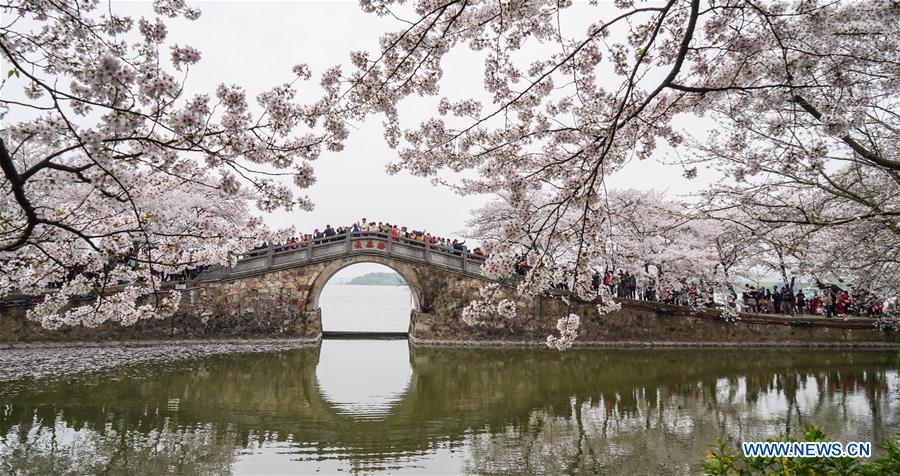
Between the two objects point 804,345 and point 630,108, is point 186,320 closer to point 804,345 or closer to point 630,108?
point 630,108

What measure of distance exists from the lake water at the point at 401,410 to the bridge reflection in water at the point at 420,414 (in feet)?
0.13

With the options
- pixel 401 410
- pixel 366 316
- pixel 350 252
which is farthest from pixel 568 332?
pixel 366 316

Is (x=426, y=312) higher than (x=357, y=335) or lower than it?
higher

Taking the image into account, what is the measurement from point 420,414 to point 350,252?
1025cm

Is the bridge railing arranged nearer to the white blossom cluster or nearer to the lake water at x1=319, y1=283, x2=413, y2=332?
the lake water at x1=319, y1=283, x2=413, y2=332

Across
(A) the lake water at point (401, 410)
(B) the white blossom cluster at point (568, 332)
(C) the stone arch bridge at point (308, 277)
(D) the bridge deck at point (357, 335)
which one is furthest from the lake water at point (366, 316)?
(B) the white blossom cluster at point (568, 332)

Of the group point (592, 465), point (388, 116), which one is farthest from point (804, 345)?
point (388, 116)

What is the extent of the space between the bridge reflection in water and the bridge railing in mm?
4380

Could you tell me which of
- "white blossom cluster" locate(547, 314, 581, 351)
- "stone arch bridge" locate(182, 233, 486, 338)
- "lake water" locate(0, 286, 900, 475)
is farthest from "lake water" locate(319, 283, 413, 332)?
"white blossom cluster" locate(547, 314, 581, 351)

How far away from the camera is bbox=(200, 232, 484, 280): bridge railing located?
17.8 m

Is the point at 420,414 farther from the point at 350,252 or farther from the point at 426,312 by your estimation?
the point at 350,252

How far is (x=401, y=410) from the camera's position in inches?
347

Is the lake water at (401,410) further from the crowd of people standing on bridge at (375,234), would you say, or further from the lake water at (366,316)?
the lake water at (366,316)

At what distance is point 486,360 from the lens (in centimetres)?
1523
